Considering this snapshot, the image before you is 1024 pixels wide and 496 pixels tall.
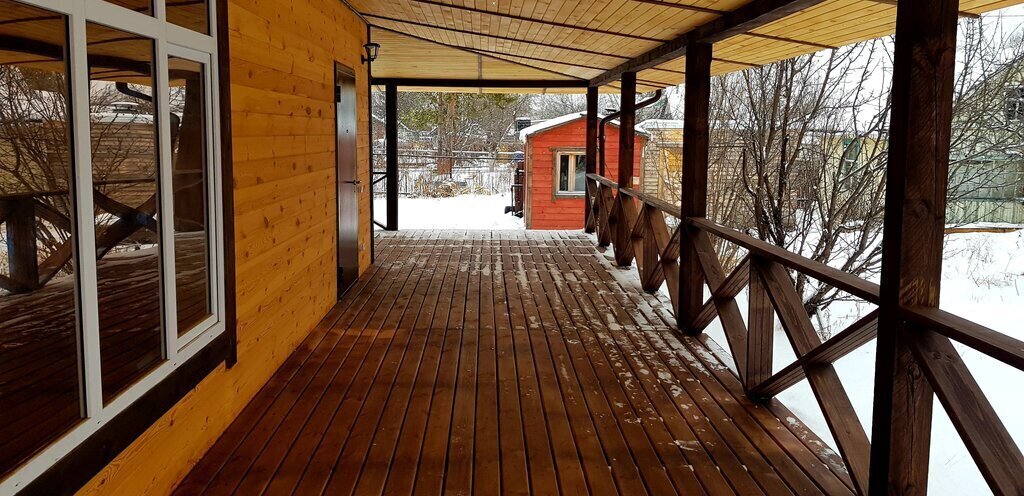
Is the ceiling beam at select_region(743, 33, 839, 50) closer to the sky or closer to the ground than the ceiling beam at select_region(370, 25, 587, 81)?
closer to the ground

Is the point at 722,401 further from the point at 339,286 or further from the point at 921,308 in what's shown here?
the point at 339,286

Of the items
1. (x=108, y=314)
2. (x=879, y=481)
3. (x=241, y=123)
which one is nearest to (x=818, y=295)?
(x=879, y=481)

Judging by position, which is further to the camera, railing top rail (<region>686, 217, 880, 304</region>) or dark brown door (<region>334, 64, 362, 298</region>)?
dark brown door (<region>334, 64, 362, 298</region>)

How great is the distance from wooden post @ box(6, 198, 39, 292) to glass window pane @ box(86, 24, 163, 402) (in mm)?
429

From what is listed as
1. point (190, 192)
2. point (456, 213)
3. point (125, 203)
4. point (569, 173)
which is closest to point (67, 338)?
point (190, 192)

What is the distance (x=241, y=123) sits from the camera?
3252 mm

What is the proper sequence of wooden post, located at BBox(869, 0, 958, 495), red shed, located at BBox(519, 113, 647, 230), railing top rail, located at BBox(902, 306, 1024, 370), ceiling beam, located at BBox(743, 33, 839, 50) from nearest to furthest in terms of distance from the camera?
railing top rail, located at BBox(902, 306, 1024, 370), wooden post, located at BBox(869, 0, 958, 495), ceiling beam, located at BBox(743, 33, 839, 50), red shed, located at BBox(519, 113, 647, 230)

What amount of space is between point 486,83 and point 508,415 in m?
7.20

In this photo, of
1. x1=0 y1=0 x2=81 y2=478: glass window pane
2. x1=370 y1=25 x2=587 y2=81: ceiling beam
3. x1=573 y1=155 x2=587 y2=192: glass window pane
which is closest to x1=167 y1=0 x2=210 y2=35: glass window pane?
x1=0 y1=0 x2=81 y2=478: glass window pane

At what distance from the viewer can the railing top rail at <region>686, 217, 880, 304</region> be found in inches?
103

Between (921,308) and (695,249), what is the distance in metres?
2.59

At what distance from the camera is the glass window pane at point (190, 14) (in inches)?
100

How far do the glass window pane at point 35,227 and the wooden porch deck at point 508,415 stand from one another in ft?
2.08

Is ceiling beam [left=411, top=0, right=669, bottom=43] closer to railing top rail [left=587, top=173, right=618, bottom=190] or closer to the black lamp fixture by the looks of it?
the black lamp fixture
